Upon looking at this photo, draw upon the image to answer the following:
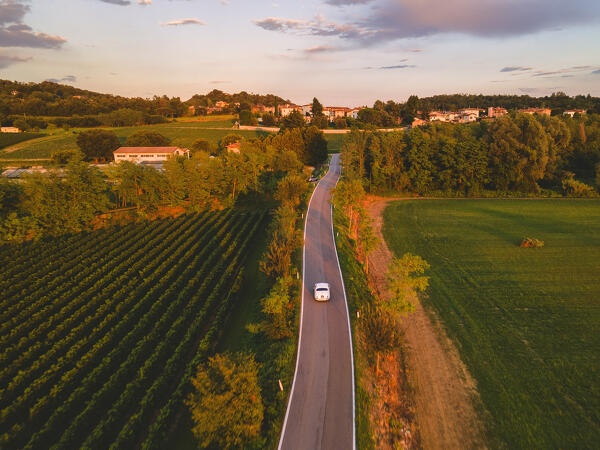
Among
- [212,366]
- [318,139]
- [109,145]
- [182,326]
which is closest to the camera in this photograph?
[212,366]

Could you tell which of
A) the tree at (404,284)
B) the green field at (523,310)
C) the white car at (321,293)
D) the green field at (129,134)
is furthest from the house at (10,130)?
the tree at (404,284)

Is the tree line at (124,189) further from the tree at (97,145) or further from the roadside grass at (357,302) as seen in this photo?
the tree at (97,145)

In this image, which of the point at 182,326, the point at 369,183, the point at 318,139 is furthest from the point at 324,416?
the point at 318,139

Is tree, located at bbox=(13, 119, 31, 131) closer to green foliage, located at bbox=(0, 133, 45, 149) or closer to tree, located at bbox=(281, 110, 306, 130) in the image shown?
green foliage, located at bbox=(0, 133, 45, 149)

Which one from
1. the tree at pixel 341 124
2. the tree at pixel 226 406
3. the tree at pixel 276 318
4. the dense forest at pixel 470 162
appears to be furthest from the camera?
the tree at pixel 341 124

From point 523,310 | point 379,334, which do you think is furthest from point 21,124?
point 523,310

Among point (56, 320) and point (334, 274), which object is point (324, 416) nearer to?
point (334, 274)

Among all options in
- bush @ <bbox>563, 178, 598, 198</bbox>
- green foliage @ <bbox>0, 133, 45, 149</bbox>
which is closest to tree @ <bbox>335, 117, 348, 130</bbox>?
bush @ <bbox>563, 178, 598, 198</bbox>
